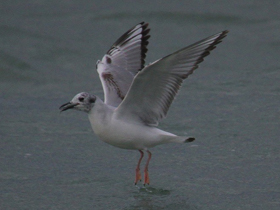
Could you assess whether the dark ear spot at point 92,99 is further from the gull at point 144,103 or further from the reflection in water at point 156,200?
the reflection in water at point 156,200

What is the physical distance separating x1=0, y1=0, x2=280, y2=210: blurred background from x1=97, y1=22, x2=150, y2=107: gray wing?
2.40ft

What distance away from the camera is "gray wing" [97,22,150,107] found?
19.0ft

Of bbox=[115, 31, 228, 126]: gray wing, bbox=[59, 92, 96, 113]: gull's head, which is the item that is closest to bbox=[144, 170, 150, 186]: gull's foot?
bbox=[115, 31, 228, 126]: gray wing

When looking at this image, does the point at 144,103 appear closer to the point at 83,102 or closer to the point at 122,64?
the point at 83,102

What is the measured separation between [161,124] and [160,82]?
80.8 inches

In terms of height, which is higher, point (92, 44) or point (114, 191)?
point (92, 44)

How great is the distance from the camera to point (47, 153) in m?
6.14

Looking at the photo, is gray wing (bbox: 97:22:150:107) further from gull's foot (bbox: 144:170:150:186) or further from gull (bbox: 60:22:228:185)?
gull's foot (bbox: 144:170:150:186)

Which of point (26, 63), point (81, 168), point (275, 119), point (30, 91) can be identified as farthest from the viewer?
point (26, 63)

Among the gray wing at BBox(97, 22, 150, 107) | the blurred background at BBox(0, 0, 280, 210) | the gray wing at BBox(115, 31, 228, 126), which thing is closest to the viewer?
the gray wing at BBox(115, 31, 228, 126)

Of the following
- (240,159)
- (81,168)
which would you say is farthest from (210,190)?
(81,168)

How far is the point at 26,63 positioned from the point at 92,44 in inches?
46.1

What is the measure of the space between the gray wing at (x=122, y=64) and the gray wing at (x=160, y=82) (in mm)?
503

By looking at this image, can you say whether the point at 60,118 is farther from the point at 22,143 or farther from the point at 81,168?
the point at 81,168
